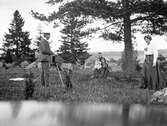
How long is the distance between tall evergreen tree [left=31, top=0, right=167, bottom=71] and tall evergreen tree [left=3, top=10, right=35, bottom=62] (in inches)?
1216

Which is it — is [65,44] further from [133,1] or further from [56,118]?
[56,118]

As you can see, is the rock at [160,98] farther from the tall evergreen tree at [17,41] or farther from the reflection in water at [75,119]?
the tall evergreen tree at [17,41]

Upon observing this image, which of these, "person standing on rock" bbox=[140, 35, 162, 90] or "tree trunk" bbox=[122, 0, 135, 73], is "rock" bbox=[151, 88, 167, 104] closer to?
"person standing on rock" bbox=[140, 35, 162, 90]

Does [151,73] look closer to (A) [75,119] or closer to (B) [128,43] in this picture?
(B) [128,43]

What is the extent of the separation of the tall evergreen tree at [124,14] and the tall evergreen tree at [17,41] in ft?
101

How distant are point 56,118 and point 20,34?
1857 inches

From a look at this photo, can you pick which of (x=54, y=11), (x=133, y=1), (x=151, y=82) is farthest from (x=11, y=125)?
(x=54, y=11)

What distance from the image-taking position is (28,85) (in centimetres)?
727

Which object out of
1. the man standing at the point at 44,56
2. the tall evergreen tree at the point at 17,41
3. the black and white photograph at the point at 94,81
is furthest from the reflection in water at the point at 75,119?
the tall evergreen tree at the point at 17,41

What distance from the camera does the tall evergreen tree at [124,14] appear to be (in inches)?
587

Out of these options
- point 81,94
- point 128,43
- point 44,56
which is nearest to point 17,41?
point 128,43

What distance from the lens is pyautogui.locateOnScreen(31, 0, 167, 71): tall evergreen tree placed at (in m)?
14.9

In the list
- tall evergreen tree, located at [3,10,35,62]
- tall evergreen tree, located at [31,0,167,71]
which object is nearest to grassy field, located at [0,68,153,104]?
tall evergreen tree, located at [31,0,167,71]

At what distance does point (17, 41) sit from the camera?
159 feet
